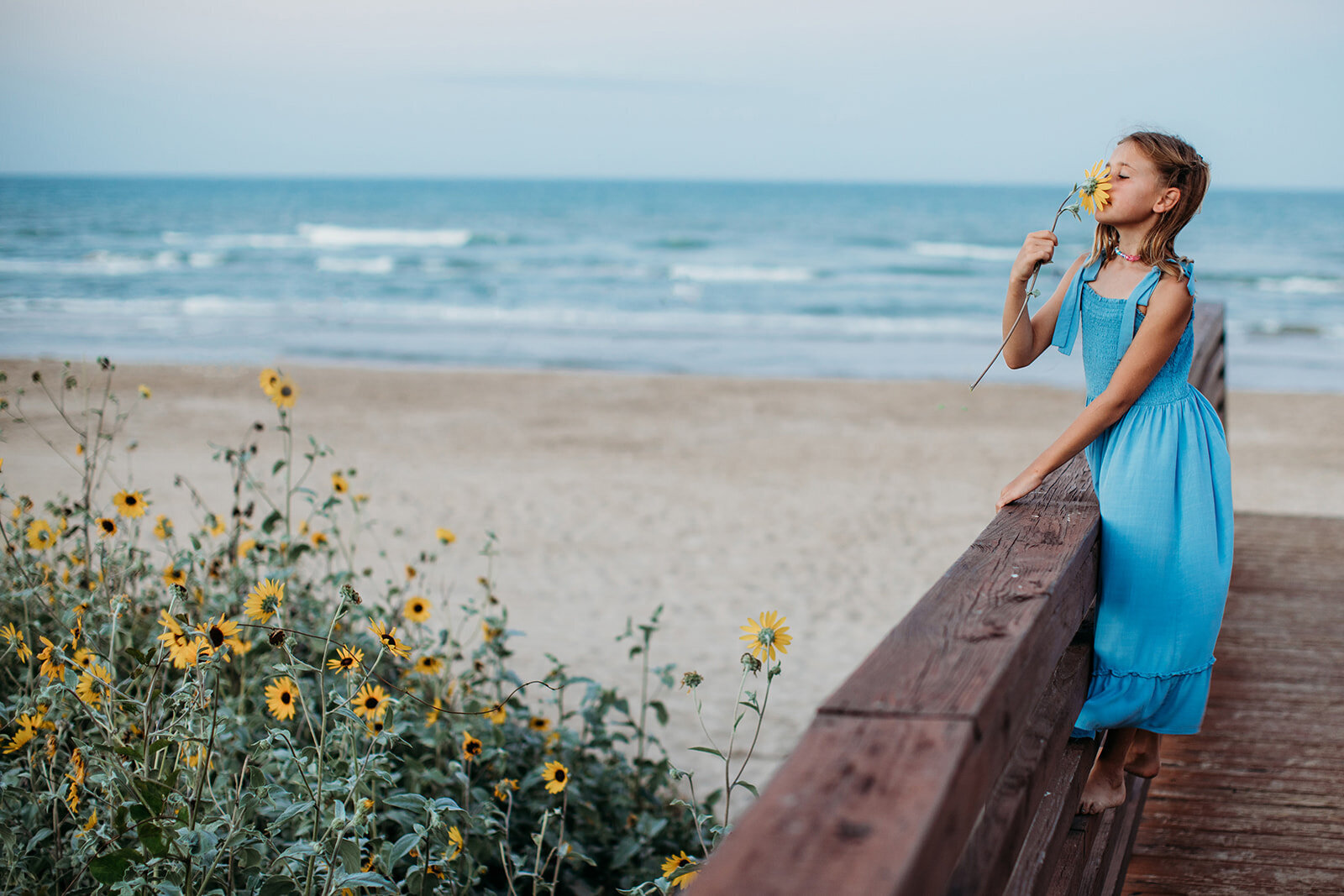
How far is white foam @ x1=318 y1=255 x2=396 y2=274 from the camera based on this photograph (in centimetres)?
2798

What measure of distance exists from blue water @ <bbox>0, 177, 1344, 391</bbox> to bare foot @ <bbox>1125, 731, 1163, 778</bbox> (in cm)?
134

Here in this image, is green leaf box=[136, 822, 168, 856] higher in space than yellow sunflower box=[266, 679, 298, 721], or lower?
lower

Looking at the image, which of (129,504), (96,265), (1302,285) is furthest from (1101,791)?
(96,265)

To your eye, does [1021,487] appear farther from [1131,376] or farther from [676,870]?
[676,870]

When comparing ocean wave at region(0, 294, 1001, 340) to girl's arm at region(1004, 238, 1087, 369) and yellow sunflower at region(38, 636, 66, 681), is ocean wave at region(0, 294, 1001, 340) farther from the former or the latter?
yellow sunflower at region(38, 636, 66, 681)

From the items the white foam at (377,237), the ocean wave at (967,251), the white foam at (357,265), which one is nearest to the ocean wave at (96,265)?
the white foam at (357,265)

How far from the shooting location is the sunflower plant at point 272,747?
156cm

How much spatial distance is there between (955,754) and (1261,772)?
2314mm

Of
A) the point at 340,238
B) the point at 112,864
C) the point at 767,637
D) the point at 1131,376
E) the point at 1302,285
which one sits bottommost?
the point at 112,864

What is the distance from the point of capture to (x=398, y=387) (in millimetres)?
12648

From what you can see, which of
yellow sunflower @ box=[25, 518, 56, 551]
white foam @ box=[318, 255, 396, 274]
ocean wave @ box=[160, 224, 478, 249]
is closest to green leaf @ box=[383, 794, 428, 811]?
yellow sunflower @ box=[25, 518, 56, 551]

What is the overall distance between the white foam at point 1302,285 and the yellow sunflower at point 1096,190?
25916 mm

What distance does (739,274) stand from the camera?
2802 cm

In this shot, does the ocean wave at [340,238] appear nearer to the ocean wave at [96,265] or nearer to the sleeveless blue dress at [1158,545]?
the ocean wave at [96,265]
